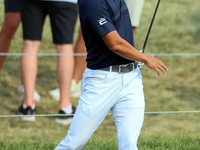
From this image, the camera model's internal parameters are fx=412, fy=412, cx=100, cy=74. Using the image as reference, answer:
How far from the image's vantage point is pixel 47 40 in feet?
24.8

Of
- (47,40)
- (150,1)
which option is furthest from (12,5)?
(150,1)

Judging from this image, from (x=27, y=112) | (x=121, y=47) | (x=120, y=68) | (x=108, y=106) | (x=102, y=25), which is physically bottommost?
(x=27, y=112)

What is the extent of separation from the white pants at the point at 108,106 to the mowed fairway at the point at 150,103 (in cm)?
95

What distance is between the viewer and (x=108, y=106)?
2.32m

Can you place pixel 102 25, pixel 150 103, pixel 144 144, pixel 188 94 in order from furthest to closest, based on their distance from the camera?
pixel 188 94
pixel 150 103
pixel 144 144
pixel 102 25

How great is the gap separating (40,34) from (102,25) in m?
1.92

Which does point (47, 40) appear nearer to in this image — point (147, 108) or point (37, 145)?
point (147, 108)

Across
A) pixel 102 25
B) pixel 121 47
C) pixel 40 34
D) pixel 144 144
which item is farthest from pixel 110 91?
pixel 40 34

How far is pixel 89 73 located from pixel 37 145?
120 cm

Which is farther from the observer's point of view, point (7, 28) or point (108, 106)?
point (7, 28)

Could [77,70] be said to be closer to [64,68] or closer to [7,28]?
[64,68]

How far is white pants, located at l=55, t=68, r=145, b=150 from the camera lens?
230 cm

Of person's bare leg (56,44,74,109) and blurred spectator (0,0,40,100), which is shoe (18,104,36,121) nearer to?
person's bare leg (56,44,74,109)

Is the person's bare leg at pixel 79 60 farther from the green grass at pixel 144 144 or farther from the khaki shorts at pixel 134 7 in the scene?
the green grass at pixel 144 144
